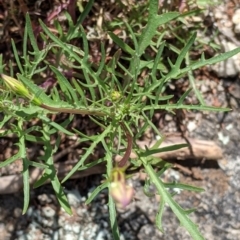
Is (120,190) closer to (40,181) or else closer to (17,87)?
(17,87)

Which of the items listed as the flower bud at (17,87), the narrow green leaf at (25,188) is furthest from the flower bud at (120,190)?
the narrow green leaf at (25,188)

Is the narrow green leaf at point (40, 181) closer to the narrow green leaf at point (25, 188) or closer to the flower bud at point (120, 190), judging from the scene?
the narrow green leaf at point (25, 188)

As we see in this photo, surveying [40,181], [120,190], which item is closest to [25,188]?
[40,181]

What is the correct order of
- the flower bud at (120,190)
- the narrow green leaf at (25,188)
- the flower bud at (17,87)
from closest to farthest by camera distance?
the flower bud at (120,190) → the flower bud at (17,87) → the narrow green leaf at (25,188)

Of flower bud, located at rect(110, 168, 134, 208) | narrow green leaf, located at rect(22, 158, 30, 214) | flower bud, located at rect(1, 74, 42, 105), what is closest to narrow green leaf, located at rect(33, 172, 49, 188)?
narrow green leaf, located at rect(22, 158, 30, 214)

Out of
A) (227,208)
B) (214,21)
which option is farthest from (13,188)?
(214,21)

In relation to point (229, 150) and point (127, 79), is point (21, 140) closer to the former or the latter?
point (127, 79)
